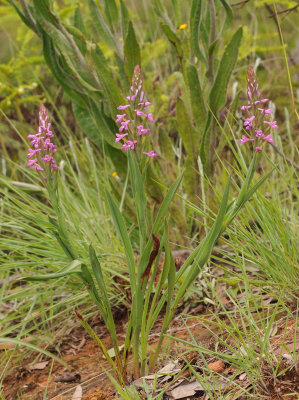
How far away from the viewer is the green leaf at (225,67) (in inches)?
70.7

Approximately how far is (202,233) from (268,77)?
2.44 meters

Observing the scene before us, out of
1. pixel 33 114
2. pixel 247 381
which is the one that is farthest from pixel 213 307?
pixel 33 114

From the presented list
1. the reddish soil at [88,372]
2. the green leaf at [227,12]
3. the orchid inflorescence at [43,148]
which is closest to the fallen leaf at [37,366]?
the reddish soil at [88,372]

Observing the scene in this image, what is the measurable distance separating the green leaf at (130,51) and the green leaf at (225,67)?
35 centimetres

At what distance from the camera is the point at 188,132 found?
6.70 ft

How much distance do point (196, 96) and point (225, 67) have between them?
6.9 inches

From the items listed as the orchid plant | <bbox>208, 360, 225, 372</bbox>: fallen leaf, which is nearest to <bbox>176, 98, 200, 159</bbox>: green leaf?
the orchid plant

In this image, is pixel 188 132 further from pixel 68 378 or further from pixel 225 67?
pixel 68 378

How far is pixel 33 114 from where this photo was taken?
10.9 feet

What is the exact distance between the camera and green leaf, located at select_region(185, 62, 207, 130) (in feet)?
6.06

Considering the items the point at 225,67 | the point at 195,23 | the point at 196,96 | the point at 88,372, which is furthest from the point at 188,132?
the point at 88,372

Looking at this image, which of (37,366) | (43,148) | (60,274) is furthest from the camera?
(37,366)

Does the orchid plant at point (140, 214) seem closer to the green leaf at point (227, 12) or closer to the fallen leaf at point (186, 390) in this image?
the fallen leaf at point (186, 390)

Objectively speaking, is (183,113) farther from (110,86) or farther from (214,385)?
(214,385)
